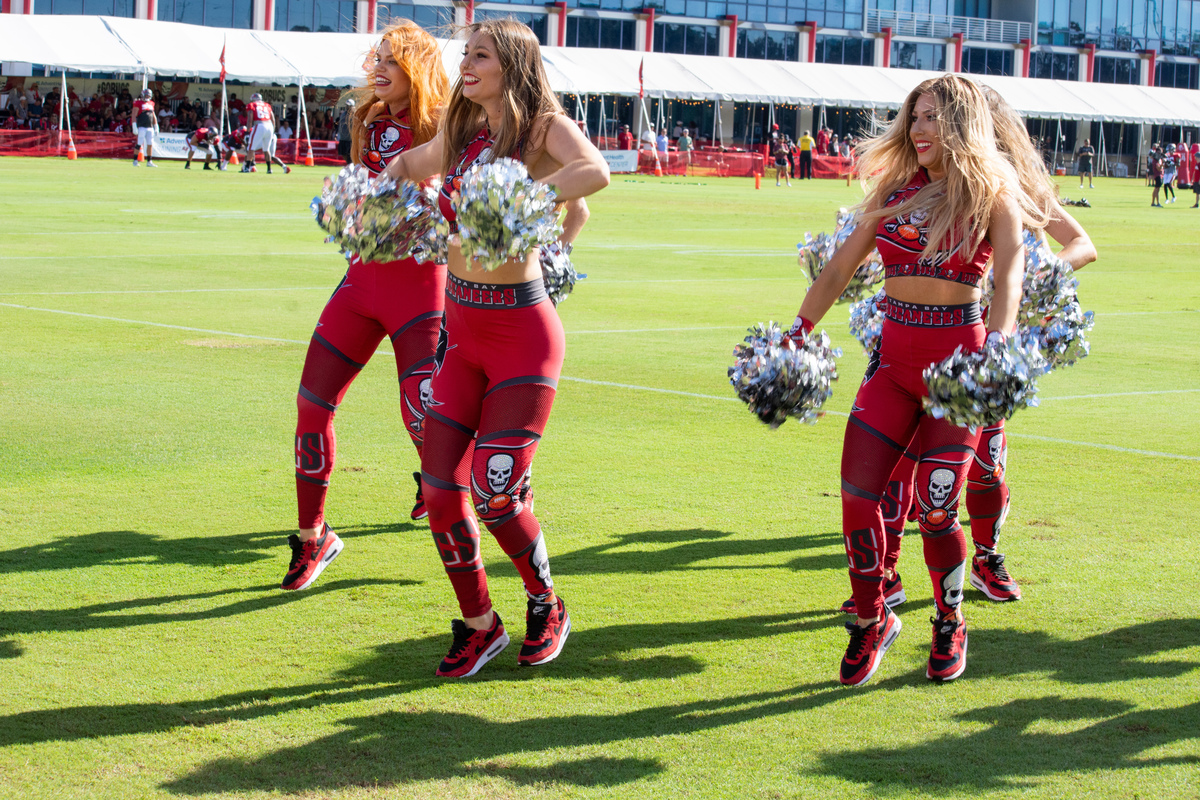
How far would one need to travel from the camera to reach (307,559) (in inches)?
234

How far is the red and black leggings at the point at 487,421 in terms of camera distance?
4801 millimetres

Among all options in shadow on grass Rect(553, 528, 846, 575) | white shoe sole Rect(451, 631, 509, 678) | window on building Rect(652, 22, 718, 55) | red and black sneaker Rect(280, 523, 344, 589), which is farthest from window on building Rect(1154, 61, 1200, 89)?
white shoe sole Rect(451, 631, 509, 678)

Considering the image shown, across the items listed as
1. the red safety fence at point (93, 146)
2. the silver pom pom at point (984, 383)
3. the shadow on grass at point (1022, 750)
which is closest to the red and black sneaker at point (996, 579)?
the shadow on grass at point (1022, 750)

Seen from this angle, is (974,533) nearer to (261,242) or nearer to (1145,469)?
(1145,469)

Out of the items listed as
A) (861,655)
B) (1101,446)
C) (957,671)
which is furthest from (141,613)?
(1101,446)

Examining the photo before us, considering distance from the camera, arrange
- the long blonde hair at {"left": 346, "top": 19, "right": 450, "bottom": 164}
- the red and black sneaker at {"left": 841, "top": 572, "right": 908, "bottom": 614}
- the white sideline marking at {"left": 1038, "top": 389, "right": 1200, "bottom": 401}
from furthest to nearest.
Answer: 1. the white sideline marking at {"left": 1038, "top": 389, "right": 1200, "bottom": 401}
2. the long blonde hair at {"left": 346, "top": 19, "right": 450, "bottom": 164}
3. the red and black sneaker at {"left": 841, "top": 572, "right": 908, "bottom": 614}

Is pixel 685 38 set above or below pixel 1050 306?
above

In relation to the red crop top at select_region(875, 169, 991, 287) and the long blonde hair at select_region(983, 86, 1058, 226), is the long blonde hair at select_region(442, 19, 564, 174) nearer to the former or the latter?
the red crop top at select_region(875, 169, 991, 287)

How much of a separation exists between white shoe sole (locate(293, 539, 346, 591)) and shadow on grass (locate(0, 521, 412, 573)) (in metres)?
0.28

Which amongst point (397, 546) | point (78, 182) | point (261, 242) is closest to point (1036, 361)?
point (397, 546)

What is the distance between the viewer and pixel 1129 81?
92188 millimetres

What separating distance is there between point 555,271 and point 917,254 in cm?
128

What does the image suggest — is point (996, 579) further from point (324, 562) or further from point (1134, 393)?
point (1134, 393)

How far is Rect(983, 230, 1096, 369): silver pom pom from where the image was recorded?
5.88 m
